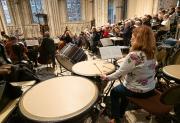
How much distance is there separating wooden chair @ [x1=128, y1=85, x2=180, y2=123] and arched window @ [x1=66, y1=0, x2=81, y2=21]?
1195 centimetres

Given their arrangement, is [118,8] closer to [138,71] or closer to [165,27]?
[165,27]

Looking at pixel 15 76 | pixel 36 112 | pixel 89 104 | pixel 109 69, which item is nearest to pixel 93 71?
pixel 109 69

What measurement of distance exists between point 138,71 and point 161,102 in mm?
401

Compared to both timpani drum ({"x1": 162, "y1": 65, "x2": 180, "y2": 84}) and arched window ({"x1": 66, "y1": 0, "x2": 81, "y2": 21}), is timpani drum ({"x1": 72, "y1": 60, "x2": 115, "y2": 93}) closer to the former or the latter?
timpani drum ({"x1": 162, "y1": 65, "x2": 180, "y2": 84})

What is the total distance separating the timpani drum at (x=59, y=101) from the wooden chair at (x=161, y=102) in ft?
1.91

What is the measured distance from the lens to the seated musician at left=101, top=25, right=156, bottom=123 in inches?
68.3

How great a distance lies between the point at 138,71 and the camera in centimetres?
178

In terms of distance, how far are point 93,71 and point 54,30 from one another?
10398 millimetres

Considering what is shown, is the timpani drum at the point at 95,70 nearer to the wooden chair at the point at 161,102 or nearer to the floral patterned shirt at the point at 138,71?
the floral patterned shirt at the point at 138,71

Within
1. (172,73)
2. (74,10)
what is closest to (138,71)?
(172,73)

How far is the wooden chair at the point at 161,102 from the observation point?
1390 mm

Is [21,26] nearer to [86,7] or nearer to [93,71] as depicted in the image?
[86,7]

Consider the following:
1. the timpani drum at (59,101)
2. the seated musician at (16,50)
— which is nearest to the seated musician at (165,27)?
the seated musician at (16,50)

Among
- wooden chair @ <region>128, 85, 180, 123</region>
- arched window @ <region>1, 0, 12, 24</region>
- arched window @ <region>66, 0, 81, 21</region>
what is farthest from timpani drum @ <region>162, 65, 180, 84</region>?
arched window @ <region>1, 0, 12, 24</region>
